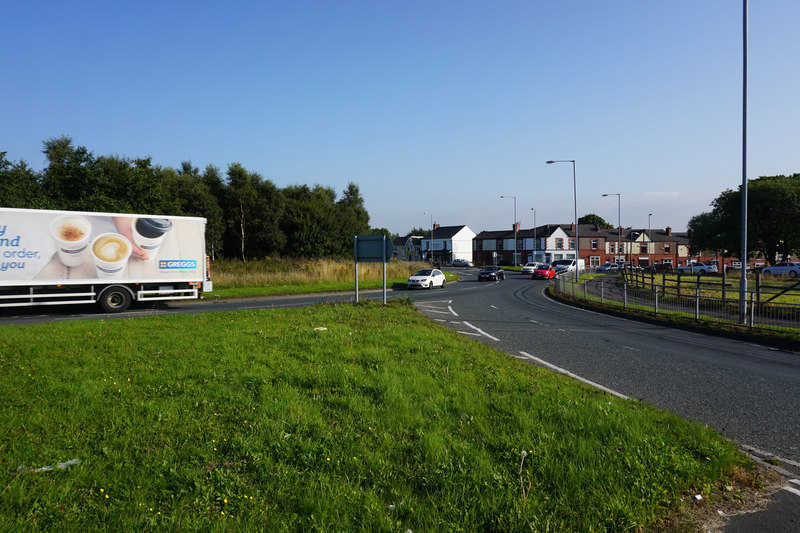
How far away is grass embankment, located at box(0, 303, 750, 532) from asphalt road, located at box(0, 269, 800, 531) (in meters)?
0.88

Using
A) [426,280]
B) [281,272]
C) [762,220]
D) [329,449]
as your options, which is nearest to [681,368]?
[329,449]

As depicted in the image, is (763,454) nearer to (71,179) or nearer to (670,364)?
(670,364)

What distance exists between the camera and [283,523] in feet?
10.5

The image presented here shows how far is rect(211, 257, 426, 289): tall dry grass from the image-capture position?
29.4m

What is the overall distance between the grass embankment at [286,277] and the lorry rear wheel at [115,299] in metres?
6.03

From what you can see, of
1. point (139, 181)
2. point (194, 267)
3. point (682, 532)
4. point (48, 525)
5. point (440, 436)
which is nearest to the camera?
point (48, 525)

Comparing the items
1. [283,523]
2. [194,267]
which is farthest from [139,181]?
[283,523]

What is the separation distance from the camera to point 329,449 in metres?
4.29

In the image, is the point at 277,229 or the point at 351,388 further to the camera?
the point at 277,229

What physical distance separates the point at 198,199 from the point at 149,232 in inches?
1322

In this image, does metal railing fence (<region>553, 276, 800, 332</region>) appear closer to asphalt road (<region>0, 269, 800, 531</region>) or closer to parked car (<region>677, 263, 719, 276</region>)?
asphalt road (<region>0, 269, 800, 531</region>)

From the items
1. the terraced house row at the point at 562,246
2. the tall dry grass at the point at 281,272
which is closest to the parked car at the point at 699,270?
the terraced house row at the point at 562,246

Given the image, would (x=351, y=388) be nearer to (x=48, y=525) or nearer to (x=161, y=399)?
(x=161, y=399)

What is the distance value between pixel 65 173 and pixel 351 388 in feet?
149
